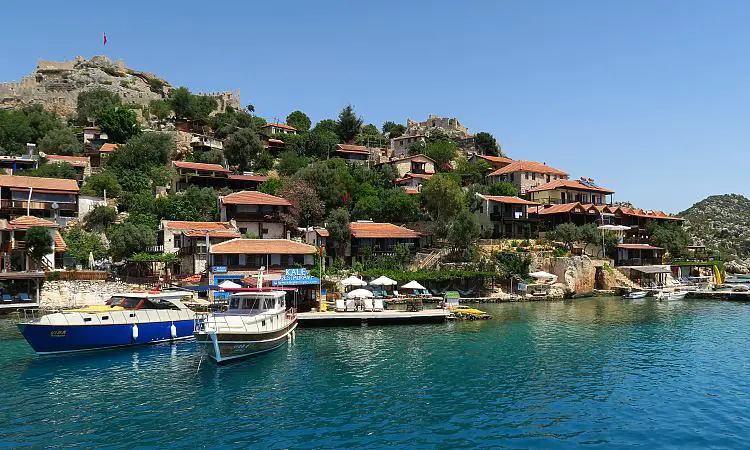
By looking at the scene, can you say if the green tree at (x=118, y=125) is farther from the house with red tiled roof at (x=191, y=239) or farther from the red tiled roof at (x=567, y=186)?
the red tiled roof at (x=567, y=186)

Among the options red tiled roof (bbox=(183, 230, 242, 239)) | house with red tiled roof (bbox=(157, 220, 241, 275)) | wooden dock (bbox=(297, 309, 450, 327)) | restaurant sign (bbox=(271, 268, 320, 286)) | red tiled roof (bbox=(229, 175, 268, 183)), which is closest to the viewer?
wooden dock (bbox=(297, 309, 450, 327))

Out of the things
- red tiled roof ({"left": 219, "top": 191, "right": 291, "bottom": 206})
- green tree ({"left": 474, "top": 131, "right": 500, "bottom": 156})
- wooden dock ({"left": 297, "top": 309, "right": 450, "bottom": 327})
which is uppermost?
green tree ({"left": 474, "top": 131, "right": 500, "bottom": 156})

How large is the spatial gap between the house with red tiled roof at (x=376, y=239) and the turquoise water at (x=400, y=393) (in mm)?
23104

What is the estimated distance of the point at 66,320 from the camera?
27484 millimetres

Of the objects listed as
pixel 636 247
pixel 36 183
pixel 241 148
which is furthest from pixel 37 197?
pixel 636 247

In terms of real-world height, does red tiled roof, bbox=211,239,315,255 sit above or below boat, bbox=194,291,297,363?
above

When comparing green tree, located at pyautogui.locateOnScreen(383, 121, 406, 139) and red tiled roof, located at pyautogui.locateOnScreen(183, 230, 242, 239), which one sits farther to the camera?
green tree, located at pyautogui.locateOnScreen(383, 121, 406, 139)

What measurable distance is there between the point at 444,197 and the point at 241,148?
117 ft

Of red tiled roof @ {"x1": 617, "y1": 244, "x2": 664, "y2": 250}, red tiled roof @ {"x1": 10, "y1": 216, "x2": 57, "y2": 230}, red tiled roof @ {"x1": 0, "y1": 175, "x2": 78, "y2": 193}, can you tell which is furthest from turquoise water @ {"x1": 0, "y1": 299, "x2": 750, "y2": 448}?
red tiled roof @ {"x1": 617, "y1": 244, "x2": 664, "y2": 250}

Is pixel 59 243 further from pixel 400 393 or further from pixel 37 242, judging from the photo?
pixel 400 393

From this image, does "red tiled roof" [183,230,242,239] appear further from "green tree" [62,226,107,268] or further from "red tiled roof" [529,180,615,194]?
"red tiled roof" [529,180,615,194]

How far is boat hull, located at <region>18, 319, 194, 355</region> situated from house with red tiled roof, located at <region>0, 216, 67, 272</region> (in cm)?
2052

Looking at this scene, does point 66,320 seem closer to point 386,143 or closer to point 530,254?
point 530,254

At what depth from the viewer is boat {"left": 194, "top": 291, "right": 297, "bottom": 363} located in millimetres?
24719
